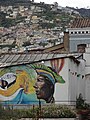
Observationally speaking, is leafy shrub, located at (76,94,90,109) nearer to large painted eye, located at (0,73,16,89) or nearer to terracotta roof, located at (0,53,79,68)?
terracotta roof, located at (0,53,79,68)

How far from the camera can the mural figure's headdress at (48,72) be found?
28.1 m

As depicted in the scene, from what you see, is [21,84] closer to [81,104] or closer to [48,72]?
[48,72]

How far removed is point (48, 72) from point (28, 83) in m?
1.29

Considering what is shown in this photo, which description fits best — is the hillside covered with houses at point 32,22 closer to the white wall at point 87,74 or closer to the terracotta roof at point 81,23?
the terracotta roof at point 81,23

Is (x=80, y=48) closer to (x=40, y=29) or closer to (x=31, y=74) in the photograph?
(x=31, y=74)

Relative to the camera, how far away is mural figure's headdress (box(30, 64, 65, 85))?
28141mm

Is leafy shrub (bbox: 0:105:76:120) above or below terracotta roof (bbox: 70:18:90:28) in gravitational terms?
below

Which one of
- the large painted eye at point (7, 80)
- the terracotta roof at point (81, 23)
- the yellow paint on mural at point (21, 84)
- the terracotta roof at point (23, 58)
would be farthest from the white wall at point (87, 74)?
the terracotta roof at point (81, 23)

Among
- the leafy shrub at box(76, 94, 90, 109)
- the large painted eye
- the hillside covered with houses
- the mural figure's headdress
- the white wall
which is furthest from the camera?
the hillside covered with houses

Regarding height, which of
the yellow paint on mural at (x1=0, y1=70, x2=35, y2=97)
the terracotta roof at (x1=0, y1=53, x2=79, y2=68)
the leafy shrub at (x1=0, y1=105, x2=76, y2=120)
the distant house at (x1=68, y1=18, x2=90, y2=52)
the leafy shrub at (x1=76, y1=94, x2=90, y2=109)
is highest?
the distant house at (x1=68, y1=18, x2=90, y2=52)

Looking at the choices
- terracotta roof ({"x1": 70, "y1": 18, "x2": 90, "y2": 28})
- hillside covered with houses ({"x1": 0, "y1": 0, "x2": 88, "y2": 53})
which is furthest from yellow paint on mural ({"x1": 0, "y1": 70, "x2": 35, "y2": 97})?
hillside covered with houses ({"x1": 0, "y1": 0, "x2": 88, "y2": 53})

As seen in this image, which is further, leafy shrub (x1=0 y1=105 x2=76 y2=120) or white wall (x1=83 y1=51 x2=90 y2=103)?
white wall (x1=83 y1=51 x2=90 y2=103)

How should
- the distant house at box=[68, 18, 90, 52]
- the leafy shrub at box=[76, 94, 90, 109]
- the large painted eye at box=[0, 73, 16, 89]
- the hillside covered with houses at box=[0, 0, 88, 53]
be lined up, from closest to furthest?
the large painted eye at box=[0, 73, 16, 89], the leafy shrub at box=[76, 94, 90, 109], the distant house at box=[68, 18, 90, 52], the hillside covered with houses at box=[0, 0, 88, 53]

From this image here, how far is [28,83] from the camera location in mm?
28344
